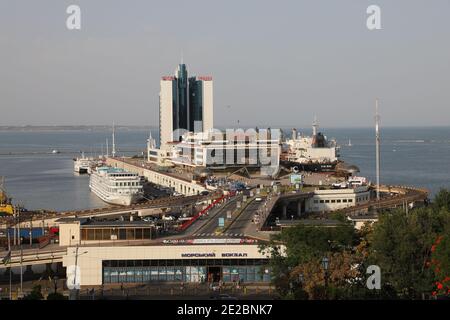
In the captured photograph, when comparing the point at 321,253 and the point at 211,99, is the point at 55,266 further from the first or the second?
the point at 211,99

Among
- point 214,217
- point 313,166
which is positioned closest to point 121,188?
point 313,166

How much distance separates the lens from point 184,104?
185 feet

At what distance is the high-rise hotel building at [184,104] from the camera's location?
2203 inches

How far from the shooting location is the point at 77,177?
48.3 m

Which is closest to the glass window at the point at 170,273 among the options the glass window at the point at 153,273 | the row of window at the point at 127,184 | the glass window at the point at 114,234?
the glass window at the point at 153,273

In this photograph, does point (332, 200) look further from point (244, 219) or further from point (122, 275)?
point (122, 275)

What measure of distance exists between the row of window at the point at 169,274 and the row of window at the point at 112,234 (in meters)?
1.21

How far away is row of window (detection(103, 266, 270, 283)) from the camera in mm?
13703

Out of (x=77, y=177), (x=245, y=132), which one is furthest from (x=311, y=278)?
(x=77, y=177)

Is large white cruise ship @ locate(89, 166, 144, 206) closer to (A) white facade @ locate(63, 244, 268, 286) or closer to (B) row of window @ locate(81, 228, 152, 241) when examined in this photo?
(B) row of window @ locate(81, 228, 152, 241)

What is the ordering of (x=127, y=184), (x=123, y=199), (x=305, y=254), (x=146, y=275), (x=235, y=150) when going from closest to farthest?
(x=305, y=254), (x=146, y=275), (x=123, y=199), (x=127, y=184), (x=235, y=150)

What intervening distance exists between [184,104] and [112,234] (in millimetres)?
41862

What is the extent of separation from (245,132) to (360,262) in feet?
103
